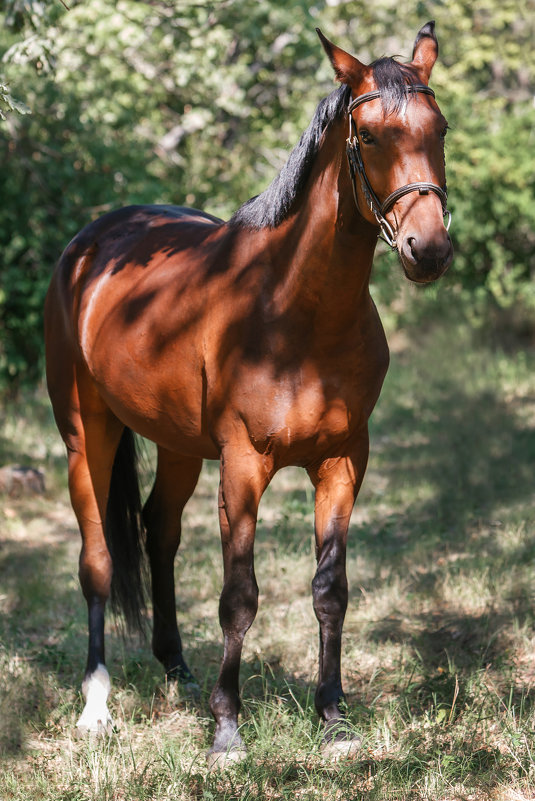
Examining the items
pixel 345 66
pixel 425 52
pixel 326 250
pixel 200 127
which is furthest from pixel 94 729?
pixel 200 127

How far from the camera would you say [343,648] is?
14.5 ft

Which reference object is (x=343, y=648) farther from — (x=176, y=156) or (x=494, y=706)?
(x=176, y=156)

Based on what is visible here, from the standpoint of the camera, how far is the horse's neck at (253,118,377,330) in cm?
312

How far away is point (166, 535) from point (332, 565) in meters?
1.31

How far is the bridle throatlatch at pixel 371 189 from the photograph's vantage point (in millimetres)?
2752

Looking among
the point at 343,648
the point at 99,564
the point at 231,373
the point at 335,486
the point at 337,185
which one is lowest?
the point at 343,648

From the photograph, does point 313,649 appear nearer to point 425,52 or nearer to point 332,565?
point 332,565

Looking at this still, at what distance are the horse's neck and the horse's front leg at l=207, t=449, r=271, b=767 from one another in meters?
0.60

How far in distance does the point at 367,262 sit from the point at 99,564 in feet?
6.86

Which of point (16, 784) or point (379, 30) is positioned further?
point (379, 30)

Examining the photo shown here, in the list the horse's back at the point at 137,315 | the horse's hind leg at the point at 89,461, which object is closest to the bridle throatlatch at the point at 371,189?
the horse's back at the point at 137,315

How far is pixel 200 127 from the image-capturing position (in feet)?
40.2

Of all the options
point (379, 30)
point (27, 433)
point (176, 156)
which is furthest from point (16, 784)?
point (379, 30)

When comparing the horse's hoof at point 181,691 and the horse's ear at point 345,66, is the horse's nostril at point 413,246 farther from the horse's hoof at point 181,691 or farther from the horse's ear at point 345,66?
the horse's hoof at point 181,691
